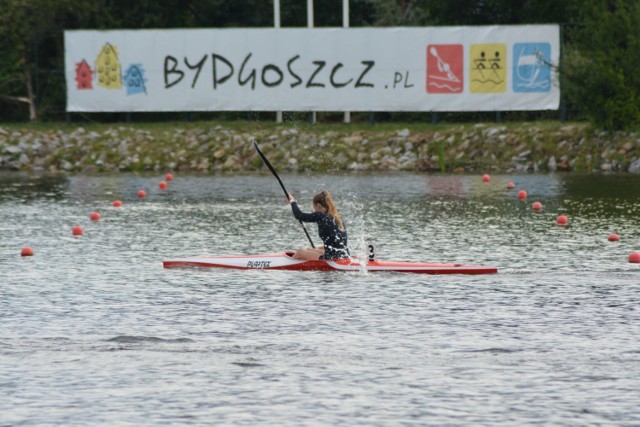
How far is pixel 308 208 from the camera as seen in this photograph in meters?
35.4

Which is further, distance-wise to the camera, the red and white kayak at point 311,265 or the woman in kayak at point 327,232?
the woman in kayak at point 327,232

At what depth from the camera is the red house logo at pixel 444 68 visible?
50.8m

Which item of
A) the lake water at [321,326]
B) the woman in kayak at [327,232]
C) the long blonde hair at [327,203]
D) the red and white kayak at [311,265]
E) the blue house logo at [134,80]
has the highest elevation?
the blue house logo at [134,80]

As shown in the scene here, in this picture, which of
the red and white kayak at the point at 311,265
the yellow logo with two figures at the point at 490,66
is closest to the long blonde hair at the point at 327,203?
the red and white kayak at the point at 311,265

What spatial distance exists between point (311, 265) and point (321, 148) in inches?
1103

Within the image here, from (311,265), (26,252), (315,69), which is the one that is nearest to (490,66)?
(315,69)

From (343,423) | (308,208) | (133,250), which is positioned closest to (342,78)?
(308,208)

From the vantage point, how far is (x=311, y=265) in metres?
22.8

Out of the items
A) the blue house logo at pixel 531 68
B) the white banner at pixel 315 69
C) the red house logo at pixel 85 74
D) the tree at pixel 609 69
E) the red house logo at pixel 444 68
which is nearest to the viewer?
the tree at pixel 609 69

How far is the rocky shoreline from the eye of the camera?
48.1 meters

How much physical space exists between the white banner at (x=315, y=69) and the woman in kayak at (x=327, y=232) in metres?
28.8

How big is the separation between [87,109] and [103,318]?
119 ft

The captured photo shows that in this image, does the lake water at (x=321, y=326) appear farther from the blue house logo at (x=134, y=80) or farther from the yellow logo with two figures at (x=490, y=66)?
the blue house logo at (x=134, y=80)

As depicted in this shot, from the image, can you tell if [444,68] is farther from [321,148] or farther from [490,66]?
[321,148]
